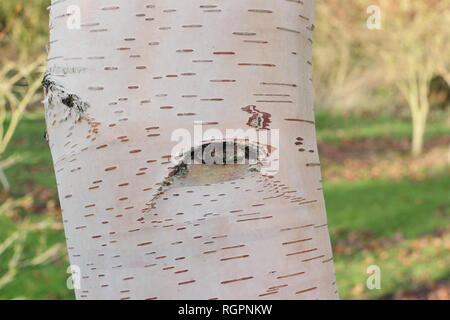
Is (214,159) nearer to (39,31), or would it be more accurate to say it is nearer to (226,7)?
(226,7)

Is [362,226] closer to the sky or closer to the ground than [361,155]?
closer to the ground

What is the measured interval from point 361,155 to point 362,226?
3866 millimetres

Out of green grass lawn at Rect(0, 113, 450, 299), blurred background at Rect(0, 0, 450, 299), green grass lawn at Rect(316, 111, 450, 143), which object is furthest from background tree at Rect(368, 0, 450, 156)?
green grass lawn at Rect(0, 113, 450, 299)

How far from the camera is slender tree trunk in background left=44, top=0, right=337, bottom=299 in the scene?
83cm

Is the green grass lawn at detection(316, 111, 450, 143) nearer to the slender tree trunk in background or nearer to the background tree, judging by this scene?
the background tree

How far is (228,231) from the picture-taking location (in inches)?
32.8

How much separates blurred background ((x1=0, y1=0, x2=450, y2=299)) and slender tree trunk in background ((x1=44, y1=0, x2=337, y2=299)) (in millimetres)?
915

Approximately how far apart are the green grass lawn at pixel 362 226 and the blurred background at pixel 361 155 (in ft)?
0.05

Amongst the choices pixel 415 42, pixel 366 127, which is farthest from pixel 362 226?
pixel 366 127

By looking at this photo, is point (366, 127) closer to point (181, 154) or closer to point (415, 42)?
point (415, 42)

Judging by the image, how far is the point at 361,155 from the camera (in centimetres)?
1078

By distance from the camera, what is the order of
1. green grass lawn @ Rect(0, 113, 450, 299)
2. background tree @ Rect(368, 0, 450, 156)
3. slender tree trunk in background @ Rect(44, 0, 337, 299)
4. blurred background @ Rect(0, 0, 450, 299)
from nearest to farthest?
slender tree trunk in background @ Rect(44, 0, 337, 299) → blurred background @ Rect(0, 0, 450, 299) → green grass lawn @ Rect(0, 113, 450, 299) → background tree @ Rect(368, 0, 450, 156)
